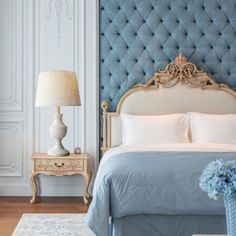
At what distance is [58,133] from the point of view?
14.7 feet

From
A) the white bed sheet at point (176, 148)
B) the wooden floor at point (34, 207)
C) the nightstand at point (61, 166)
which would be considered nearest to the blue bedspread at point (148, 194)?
the white bed sheet at point (176, 148)

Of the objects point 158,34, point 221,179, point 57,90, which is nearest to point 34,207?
point 57,90

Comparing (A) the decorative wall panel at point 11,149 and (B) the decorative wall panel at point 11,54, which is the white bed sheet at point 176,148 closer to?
(A) the decorative wall panel at point 11,149

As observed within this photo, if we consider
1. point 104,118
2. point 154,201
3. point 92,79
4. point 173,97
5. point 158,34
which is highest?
point 158,34

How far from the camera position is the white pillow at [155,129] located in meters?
4.42

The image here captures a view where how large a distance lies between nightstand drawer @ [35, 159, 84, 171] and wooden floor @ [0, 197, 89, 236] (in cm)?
38

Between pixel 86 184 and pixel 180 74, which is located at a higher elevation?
pixel 180 74

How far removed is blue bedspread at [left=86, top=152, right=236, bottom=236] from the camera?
2830 millimetres

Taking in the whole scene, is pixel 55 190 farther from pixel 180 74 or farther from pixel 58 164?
pixel 180 74

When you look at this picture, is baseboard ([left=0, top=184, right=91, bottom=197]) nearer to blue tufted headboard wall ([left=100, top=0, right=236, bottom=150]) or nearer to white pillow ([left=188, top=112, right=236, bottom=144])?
blue tufted headboard wall ([left=100, top=0, right=236, bottom=150])

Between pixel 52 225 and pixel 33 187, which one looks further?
pixel 33 187

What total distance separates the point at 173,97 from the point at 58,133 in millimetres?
1340

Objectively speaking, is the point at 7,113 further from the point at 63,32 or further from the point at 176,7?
the point at 176,7

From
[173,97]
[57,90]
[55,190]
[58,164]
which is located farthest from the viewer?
[55,190]
